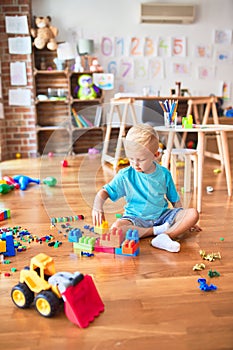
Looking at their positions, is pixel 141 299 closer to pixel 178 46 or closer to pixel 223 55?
pixel 178 46

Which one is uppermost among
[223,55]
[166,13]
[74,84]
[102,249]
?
[166,13]

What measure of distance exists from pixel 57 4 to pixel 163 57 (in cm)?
115

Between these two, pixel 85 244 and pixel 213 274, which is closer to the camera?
pixel 213 274

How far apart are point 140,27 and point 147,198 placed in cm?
280

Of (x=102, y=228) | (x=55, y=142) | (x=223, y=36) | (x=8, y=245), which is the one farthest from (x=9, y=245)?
(x=223, y=36)

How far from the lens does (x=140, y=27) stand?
12.0 ft

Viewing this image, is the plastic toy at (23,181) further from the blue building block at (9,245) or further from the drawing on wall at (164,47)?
the drawing on wall at (164,47)

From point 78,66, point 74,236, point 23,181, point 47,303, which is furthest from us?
point 78,66

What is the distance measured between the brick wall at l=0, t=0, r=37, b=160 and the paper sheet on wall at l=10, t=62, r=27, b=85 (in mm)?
33

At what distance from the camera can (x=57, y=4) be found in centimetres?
353

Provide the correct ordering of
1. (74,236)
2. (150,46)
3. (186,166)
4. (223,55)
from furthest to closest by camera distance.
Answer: (223,55) → (150,46) → (186,166) → (74,236)

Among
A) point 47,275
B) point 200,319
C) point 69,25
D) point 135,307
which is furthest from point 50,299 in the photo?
point 69,25

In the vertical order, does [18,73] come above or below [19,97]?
above

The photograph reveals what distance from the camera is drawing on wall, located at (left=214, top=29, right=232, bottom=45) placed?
3.77 meters
